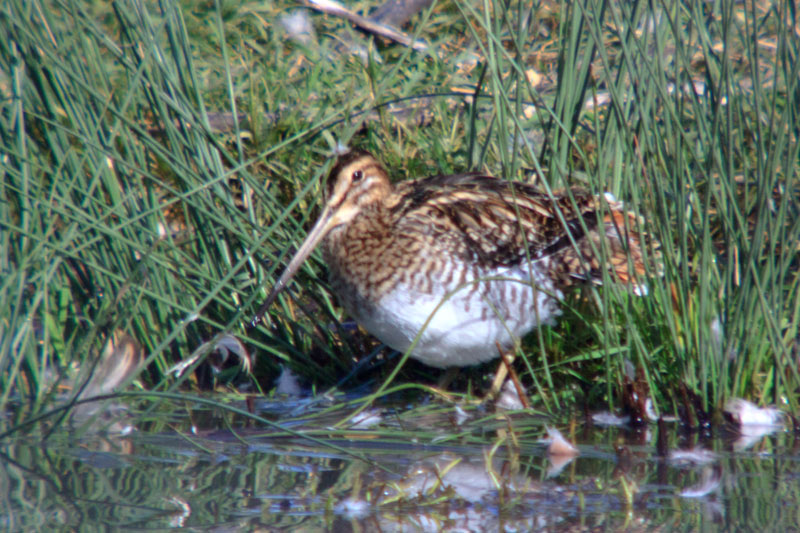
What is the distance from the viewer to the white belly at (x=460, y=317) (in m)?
3.16

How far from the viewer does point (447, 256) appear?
3230 mm

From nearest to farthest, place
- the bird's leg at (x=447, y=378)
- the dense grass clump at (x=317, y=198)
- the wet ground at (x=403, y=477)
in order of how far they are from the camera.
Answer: the wet ground at (x=403, y=477) → the dense grass clump at (x=317, y=198) → the bird's leg at (x=447, y=378)

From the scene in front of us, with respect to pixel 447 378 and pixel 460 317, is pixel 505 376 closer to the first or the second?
pixel 447 378

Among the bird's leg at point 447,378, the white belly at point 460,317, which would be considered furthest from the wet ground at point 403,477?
the bird's leg at point 447,378

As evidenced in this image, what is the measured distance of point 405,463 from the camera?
266cm

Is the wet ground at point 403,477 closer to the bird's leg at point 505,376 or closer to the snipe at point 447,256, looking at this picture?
the bird's leg at point 505,376

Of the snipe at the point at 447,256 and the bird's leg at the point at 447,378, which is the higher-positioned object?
the snipe at the point at 447,256

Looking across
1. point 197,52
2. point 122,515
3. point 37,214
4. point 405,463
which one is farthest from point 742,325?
point 197,52

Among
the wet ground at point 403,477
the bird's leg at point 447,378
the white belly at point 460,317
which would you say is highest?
the white belly at point 460,317

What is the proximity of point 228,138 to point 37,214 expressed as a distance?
1.55 m

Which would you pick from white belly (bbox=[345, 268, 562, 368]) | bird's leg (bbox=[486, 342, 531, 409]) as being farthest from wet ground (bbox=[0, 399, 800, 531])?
white belly (bbox=[345, 268, 562, 368])

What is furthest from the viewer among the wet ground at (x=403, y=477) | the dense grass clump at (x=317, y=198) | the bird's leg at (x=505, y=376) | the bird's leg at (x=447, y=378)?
the bird's leg at (x=447, y=378)

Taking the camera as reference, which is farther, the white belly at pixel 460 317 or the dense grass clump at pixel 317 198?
the white belly at pixel 460 317

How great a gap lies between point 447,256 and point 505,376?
1.74 ft
